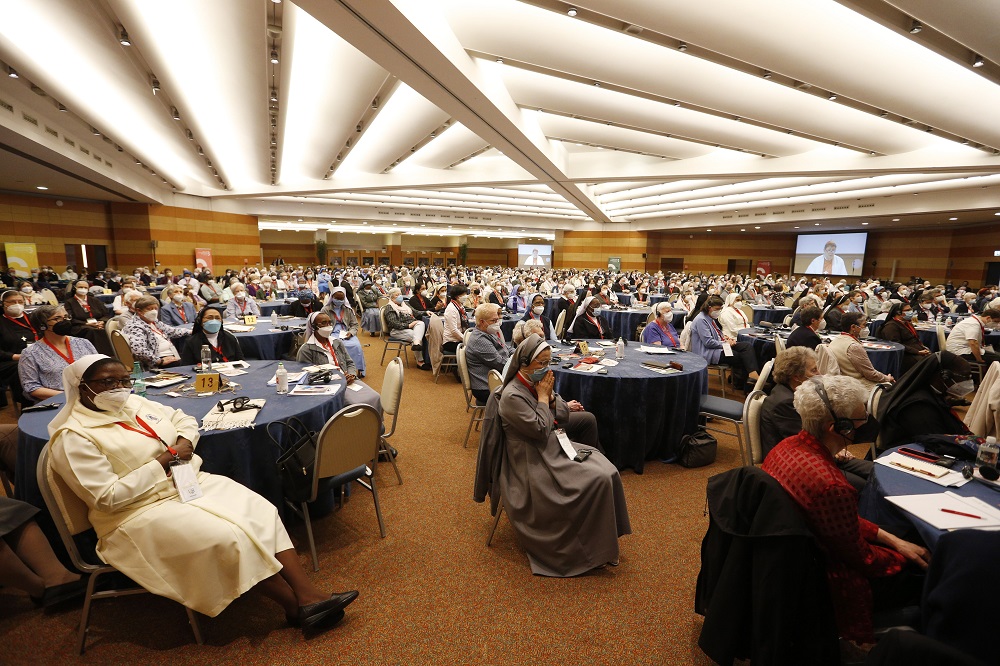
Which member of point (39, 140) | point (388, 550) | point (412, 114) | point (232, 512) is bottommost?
point (388, 550)

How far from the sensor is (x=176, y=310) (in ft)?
23.7

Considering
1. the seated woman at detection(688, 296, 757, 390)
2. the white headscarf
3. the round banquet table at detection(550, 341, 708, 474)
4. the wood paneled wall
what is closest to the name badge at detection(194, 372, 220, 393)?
the white headscarf

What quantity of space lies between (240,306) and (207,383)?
5.65 metres

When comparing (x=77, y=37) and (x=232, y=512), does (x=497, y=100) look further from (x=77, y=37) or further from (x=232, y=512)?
(x=232, y=512)

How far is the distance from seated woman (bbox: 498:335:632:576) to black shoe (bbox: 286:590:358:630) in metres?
1.08

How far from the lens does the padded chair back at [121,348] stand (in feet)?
16.4

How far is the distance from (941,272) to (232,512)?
30078 millimetres

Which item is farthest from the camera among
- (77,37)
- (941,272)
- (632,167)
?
(941,272)

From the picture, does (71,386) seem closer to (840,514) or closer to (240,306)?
(840,514)

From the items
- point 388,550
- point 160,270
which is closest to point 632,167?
point 388,550

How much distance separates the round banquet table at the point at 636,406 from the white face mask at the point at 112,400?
10.5ft

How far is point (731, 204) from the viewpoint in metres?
19.1

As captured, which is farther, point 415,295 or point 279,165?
point 279,165

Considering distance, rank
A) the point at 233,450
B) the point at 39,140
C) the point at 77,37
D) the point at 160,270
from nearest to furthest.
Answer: the point at 233,450 < the point at 77,37 < the point at 39,140 < the point at 160,270
